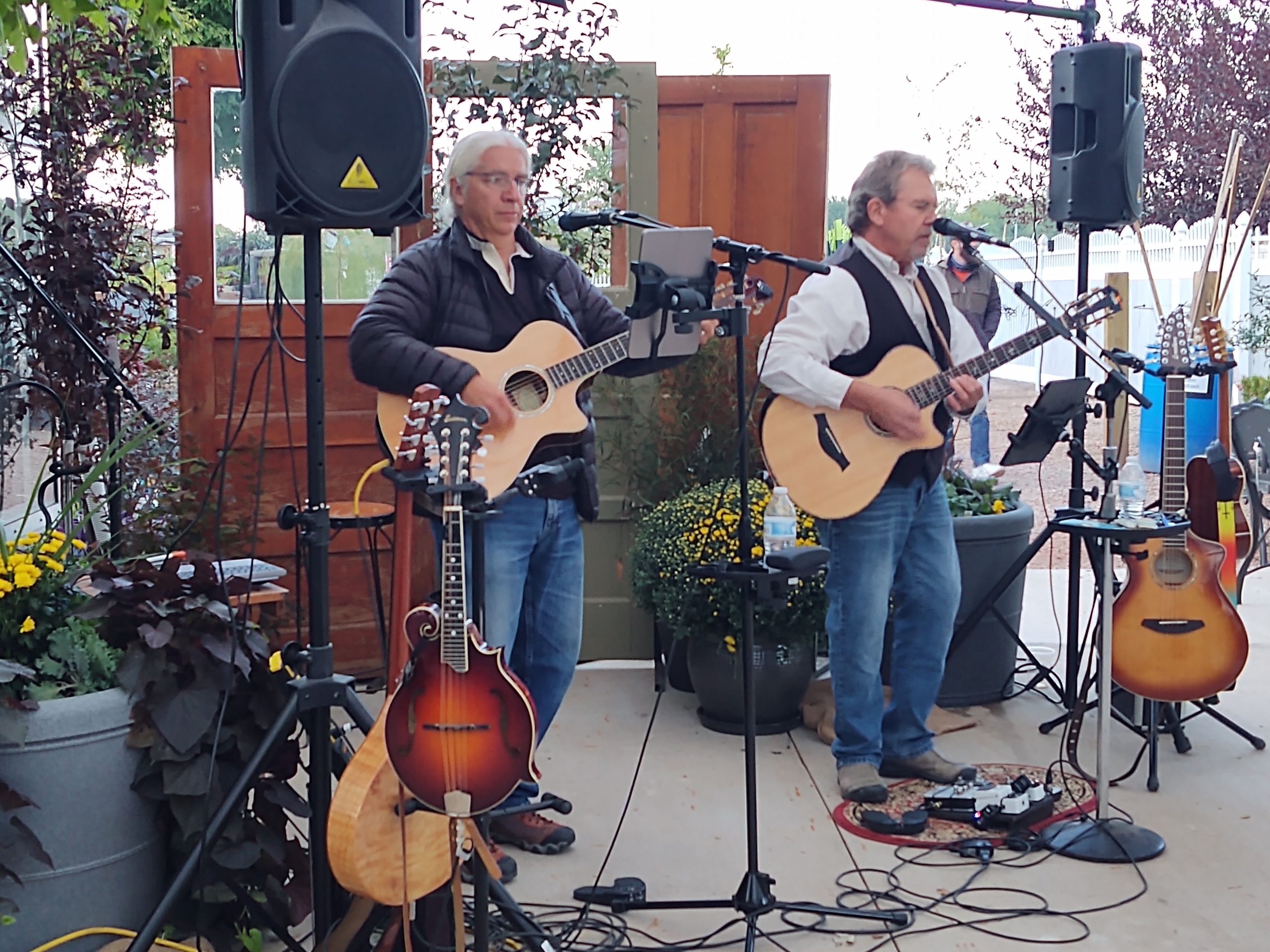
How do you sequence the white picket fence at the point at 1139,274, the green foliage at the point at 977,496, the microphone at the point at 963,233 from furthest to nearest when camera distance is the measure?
the white picket fence at the point at 1139,274, the green foliage at the point at 977,496, the microphone at the point at 963,233

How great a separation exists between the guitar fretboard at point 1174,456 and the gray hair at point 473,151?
1944mm

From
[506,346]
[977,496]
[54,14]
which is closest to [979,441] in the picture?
[977,496]

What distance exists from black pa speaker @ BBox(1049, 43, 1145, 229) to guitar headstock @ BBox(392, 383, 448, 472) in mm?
2574

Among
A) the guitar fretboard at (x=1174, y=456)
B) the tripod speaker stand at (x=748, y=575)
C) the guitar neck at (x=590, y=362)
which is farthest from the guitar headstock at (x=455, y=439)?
the guitar fretboard at (x=1174, y=456)

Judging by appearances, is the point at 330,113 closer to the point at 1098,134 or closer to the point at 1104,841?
the point at 1104,841

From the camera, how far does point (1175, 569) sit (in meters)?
3.62

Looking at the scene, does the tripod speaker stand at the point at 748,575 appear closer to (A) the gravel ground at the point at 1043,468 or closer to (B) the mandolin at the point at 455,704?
(B) the mandolin at the point at 455,704

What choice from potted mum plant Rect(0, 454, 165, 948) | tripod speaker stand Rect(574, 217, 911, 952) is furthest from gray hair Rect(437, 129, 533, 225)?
potted mum plant Rect(0, 454, 165, 948)

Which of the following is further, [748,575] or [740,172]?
[740,172]

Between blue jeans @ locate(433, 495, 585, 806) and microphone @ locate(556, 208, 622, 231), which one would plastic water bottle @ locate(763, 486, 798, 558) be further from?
microphone @ locate(556, 208, 622, 231)

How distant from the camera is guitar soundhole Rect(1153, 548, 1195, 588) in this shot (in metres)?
3.60

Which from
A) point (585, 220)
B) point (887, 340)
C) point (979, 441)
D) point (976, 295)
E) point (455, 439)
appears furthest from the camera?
point (979, 441)

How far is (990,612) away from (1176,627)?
827mm

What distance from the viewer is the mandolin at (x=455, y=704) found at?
7.05ft
